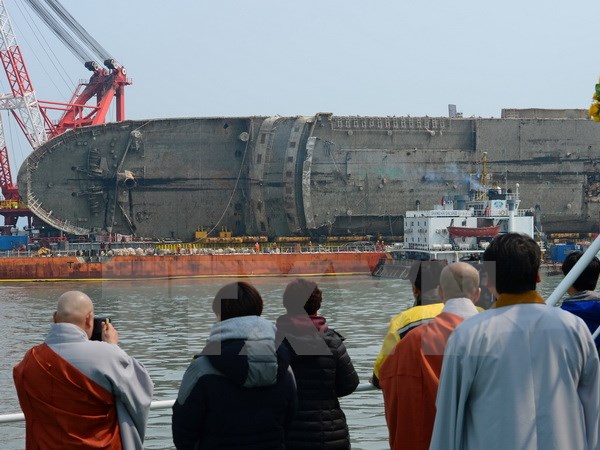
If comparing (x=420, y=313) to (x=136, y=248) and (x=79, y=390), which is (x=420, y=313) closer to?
(x=79, y=390)

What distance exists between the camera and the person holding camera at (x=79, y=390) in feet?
16.6

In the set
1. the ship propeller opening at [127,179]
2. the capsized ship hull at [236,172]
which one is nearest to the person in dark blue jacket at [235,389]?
the capsized ship hull at [236,172]

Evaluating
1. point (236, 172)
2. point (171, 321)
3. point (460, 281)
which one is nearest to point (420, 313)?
point (460, 281)

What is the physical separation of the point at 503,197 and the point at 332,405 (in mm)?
54832

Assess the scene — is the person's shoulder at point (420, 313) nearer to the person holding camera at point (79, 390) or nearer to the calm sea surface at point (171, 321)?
the person holding camera at point (79, 390)

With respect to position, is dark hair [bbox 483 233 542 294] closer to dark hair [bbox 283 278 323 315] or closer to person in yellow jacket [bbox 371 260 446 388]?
person in yellow jacket [bbox 371 260 446 388]

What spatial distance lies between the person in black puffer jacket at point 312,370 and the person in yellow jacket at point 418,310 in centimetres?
32

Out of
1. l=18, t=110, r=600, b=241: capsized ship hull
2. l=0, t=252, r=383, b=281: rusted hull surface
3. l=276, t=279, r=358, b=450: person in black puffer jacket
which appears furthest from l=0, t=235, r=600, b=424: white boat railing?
l=18, t=110, r=600, b=241: capsized ship hull

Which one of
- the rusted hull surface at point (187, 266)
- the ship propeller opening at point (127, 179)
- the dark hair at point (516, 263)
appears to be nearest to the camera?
the dark hair at point (516, 263)

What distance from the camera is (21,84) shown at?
3034 inches

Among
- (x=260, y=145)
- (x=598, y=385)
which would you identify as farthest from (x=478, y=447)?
(x=260, y=145)

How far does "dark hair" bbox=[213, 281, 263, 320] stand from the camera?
17.1ft

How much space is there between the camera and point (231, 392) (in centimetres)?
507

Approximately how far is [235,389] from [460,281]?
4.16 feet
